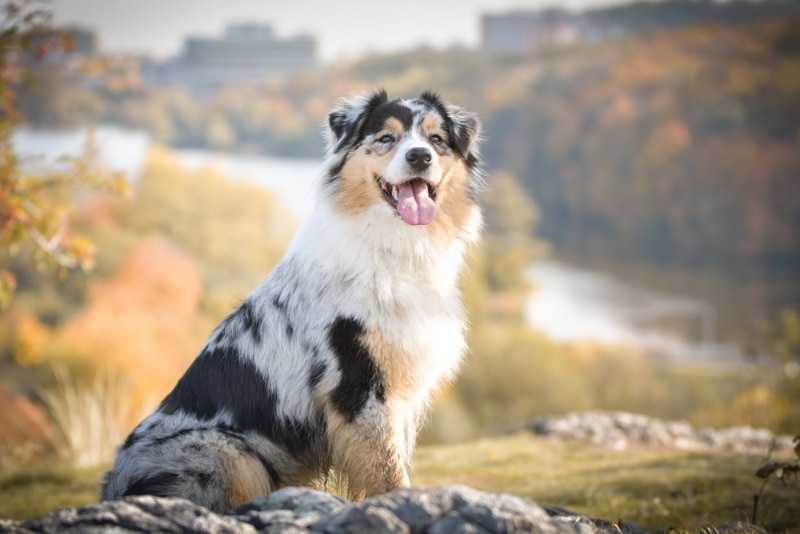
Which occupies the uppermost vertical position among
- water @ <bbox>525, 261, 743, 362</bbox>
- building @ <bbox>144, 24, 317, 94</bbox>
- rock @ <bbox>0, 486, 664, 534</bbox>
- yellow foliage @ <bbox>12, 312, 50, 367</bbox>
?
building @ <bbox>144, 24, 317, 94</bbox>

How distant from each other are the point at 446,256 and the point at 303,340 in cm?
101

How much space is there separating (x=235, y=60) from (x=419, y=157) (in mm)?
45823

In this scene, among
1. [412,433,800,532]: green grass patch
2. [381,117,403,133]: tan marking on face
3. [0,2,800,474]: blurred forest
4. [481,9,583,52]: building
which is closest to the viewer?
[381,117,403,133]: tan marking on face

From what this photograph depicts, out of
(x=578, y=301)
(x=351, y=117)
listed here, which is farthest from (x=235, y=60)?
(x=351, y=117)

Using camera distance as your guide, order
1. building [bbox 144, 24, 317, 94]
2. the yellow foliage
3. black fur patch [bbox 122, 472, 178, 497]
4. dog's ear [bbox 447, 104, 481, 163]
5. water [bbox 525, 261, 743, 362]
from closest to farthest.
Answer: black fur patch [bbox 122, 472, 178, 497] → dog's ear [bbox 447, 104, 481, 163] → the yellow foliage → water [bbox 525, 261, 743, 362] → building [bbox 144, 24, 317, 94]

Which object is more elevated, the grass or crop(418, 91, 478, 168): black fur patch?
crop(418, 91, 478, 168): black fur patch

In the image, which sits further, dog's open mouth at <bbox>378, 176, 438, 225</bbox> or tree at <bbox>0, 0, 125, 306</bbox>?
tree at <bbox>0, 0, 125, 306</bbox>

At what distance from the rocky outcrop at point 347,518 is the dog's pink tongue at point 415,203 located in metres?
1.67

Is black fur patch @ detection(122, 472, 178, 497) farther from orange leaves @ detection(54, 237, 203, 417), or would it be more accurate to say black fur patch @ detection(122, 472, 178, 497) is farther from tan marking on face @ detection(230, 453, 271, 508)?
orange leaves @ detection(54, 237, 203, 417)

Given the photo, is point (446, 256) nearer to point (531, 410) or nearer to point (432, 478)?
point (432, 478)

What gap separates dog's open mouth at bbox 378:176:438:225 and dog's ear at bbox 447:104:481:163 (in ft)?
1.47

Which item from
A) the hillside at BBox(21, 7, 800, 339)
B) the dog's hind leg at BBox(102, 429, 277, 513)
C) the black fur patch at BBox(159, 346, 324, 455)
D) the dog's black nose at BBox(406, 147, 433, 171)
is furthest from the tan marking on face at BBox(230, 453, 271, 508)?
the hillside at BBox(21, 7, 800, 339)

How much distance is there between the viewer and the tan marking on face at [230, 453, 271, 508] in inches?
150

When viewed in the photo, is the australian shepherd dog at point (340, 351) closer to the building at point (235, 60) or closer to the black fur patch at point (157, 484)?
the black fur patch at point (157, 484)
